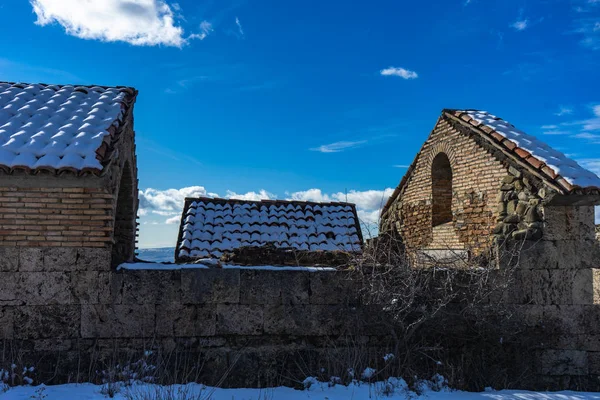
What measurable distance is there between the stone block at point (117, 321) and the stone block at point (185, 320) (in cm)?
12

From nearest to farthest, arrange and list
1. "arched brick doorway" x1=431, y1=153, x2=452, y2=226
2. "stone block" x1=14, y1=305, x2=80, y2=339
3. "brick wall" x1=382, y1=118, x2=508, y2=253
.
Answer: "stone block" x1=14, y1=305, x2=80, y2=339 < "brick wall" x1=382, y1=118, x2=508, y2=253 < "arched brick doorway" x1=431, y1=153, x2=452, y2=226

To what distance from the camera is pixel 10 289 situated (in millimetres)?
5691

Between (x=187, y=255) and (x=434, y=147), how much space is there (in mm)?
5824

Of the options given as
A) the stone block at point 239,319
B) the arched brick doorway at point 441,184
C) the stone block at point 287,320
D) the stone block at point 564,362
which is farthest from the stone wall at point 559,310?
the arched brick doorway at point 441,184

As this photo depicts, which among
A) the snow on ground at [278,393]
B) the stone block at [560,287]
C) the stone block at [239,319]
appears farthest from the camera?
the stone block at [560,287]

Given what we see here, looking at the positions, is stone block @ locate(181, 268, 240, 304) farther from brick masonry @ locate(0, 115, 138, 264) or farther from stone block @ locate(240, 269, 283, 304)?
brick masonry @ locate(0, 115, 138, 264)

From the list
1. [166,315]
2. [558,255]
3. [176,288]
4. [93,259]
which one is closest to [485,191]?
[558,255]

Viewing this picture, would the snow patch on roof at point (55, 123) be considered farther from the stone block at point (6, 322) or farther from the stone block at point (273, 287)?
the stone block at point (273, 287)

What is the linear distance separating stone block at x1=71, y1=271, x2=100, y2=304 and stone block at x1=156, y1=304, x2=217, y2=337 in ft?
2.52

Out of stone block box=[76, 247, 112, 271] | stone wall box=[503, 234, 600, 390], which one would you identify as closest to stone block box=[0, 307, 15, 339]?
stone block box=[76, 247, 112, 271]

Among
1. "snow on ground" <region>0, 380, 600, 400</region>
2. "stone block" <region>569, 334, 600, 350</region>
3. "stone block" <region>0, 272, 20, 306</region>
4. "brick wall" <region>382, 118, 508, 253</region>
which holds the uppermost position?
"brick wall" <region>382, 118, 508, 253</region>

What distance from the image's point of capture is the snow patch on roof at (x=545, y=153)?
6.43 metres

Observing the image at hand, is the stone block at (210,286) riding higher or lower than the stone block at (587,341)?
higher

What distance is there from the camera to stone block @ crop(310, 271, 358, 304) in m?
6.05
